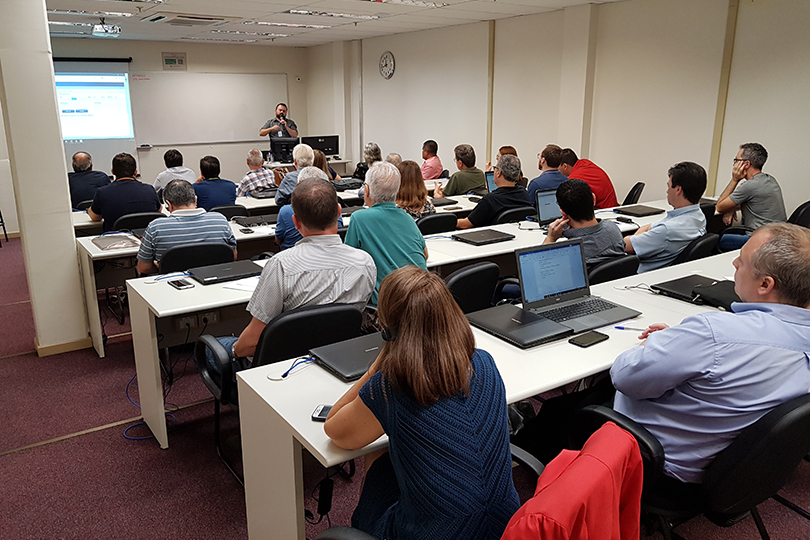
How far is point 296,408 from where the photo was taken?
1.80m

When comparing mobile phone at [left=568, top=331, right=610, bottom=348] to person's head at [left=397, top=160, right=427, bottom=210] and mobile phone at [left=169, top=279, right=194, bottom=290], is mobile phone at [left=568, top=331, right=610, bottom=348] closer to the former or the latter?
mobile phone at [left=169, top=279, right=194, bottom=290]

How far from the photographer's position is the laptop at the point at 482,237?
13.3ft

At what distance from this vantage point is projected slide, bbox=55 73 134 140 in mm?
9688

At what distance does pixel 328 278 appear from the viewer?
2.50 meters

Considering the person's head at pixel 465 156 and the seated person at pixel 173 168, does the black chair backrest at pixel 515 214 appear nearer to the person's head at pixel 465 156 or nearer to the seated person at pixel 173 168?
the person's head at pixel 465 156

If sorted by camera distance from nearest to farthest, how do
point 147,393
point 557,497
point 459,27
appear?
point 557,497 < point 147,393 < point 459,27

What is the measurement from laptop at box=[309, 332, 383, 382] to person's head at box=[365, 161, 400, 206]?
1138 mm

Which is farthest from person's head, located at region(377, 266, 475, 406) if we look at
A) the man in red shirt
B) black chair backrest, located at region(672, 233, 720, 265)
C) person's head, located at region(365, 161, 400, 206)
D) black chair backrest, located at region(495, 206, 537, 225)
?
the man in red shirt

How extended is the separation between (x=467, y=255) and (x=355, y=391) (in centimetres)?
231

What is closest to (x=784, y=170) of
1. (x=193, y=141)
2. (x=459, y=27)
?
(x=459, y=27)

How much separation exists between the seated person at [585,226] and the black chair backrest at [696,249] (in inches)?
16.2

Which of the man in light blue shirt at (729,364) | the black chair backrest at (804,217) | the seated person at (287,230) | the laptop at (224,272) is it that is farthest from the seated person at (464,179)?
the man in light blue shirt at (729,364)

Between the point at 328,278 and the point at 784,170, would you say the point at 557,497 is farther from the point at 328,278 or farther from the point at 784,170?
the point at 784,170

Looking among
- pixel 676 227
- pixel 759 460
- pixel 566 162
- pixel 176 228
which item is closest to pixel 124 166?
pixel 176 228
